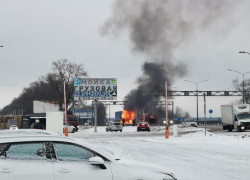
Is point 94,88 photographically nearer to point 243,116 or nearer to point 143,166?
point 243,116

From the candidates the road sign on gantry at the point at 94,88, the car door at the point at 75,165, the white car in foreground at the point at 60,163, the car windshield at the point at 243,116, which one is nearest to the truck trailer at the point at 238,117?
the car windshield at the point at 243,116

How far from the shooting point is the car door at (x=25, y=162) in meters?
6.63

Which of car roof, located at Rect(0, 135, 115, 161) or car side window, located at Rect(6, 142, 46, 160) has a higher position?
car roof, located at Rect(0, 135, 115, 161)

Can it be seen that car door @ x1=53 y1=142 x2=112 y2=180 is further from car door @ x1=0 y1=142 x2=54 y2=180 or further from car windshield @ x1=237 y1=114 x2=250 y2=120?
car windshield @ x1=237 y1=114 x2=250 y2=120

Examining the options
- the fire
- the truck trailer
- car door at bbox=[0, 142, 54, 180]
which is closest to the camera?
car door at bbox=[0, 142, 54, 180]

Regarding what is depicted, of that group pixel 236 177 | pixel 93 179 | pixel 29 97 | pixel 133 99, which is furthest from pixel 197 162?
pixel 29 97

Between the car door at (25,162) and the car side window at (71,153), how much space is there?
7.5 inches

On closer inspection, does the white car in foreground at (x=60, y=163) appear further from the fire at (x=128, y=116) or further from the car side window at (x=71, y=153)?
the fire at (x=128, y=116)

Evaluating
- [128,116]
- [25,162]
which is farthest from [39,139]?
[128,116]

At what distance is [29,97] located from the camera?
126062 mm

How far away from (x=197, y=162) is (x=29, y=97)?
4459 inches

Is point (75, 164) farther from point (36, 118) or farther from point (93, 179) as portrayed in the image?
point (36, 118)

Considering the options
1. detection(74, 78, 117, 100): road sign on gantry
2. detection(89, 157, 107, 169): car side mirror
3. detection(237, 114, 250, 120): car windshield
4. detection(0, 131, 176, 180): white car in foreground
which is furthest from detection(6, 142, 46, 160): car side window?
detection(74, 78, 117, 100): road sign on gantry

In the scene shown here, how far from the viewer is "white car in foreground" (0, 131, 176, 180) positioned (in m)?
6.70
